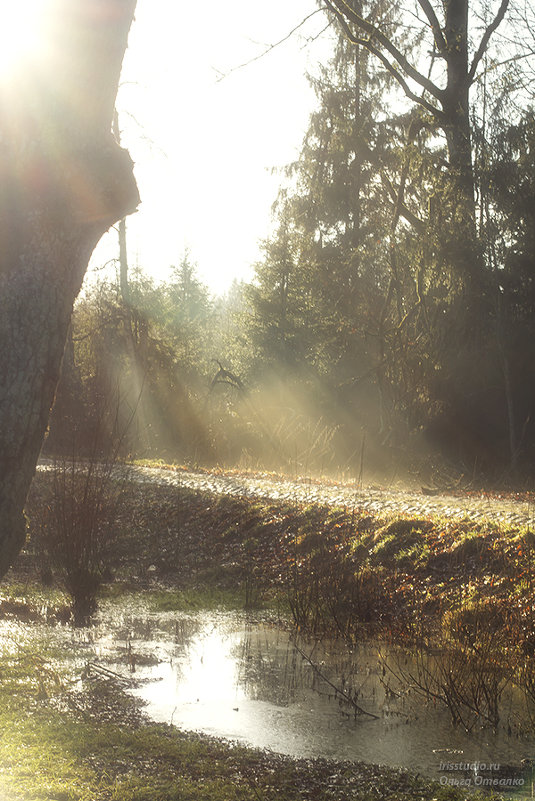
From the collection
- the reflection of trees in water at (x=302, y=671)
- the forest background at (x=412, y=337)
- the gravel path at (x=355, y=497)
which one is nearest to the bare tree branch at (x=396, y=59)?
the forest background at (x=412, y=337)

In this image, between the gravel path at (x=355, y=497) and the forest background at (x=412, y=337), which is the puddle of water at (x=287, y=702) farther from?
the forest background at (x=412, y=337)

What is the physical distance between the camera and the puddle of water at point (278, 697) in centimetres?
435

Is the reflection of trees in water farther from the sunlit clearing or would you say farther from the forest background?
the forest background

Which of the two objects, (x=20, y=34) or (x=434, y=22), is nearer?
(x=20, y=34)

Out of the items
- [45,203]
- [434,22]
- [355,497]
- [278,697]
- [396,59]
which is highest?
[434,22]

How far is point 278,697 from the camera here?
5.37m

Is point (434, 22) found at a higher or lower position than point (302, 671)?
higher

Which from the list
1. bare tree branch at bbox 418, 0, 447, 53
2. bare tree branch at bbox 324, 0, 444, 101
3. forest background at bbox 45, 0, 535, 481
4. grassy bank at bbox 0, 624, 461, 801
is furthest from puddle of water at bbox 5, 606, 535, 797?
bare tree branch at bbox 418, 0, 447, 53

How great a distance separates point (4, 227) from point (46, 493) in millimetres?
8796

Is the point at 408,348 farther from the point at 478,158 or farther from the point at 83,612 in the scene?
the point at 83,612

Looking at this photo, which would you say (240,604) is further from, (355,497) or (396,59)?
(396,59)

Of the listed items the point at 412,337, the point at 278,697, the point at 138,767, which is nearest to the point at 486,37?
the point at 412,337

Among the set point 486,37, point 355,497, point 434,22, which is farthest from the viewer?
point 486,37

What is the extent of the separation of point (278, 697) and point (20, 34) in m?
4.10
